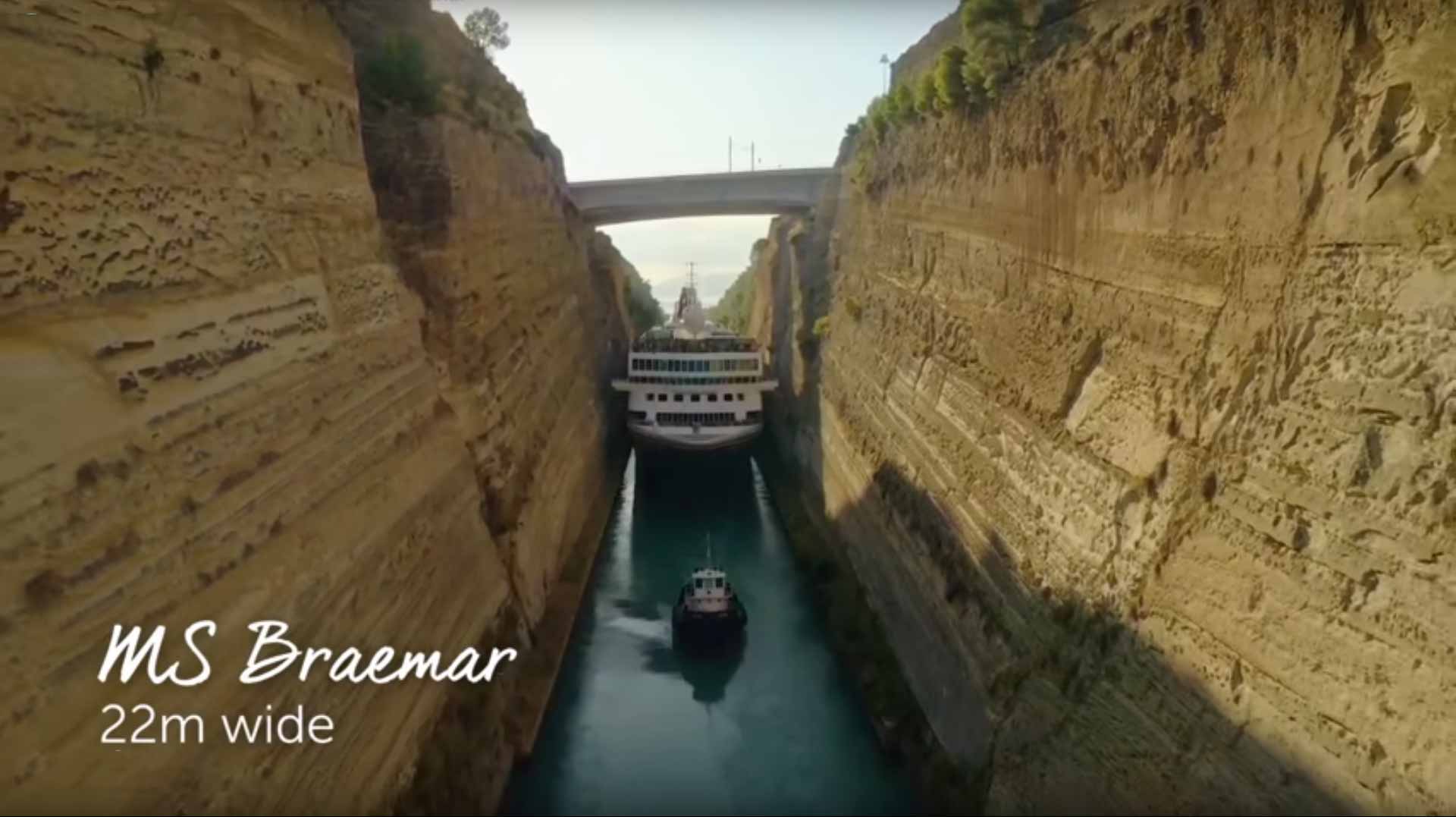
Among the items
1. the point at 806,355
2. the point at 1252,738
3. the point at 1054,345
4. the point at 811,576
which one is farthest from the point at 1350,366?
the point at 806,355

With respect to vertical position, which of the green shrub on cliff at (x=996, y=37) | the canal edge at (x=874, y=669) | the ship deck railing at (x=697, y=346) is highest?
the green shrub on cliff at (x=996, y=37)

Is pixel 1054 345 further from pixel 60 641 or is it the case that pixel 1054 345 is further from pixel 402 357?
pixel 60 641

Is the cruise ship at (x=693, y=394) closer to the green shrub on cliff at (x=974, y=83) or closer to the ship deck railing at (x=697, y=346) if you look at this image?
the ship deck railing at (x=697, y=346)

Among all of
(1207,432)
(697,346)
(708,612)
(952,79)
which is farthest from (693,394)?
Answer: (1207,432)

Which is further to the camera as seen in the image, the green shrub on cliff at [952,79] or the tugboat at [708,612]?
the tugboat at [708,612]

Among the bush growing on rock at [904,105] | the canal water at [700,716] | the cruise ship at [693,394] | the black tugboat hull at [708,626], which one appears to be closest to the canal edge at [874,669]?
the canal water at [700,716]

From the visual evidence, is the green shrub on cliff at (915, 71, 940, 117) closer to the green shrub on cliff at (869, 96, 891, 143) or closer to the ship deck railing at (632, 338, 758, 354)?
the green shrub on cliff at (869, 96, 891, 143)
